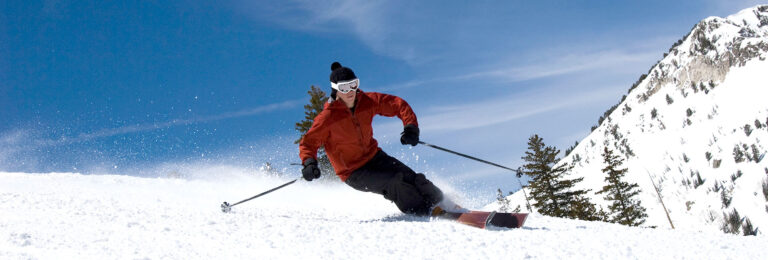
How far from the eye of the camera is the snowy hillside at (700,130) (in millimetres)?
62281

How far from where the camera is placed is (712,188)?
65812 millimetres

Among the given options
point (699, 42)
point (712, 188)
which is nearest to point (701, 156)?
point (712, 188)

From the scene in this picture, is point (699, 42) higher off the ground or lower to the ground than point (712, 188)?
higher

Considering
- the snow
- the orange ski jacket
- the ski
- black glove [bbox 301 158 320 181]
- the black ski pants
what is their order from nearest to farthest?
1. the ski
2. black glove [bbox 301 158 320 181]
3. the black ski pants
4. the orange ski jacket
5. the snow

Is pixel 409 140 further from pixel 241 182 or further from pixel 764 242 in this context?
pixel 241 182

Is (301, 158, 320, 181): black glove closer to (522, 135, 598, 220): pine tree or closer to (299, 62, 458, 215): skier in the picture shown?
(299, 62, 458, 215): skier

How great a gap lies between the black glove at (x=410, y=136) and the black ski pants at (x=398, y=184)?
0.40 m

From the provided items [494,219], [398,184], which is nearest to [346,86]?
[398,184]

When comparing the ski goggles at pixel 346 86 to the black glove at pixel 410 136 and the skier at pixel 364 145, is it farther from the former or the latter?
the black glove at pixel 410 136

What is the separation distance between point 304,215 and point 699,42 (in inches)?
6463

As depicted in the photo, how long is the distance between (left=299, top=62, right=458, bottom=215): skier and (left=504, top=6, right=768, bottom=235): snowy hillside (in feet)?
185

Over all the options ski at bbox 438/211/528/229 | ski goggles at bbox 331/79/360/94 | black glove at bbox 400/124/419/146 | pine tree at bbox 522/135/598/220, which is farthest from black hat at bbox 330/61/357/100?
pine tree at bbox 522/135/598/220

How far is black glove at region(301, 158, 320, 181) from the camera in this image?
20.1ft

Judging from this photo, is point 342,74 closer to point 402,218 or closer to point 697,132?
point 402,218
